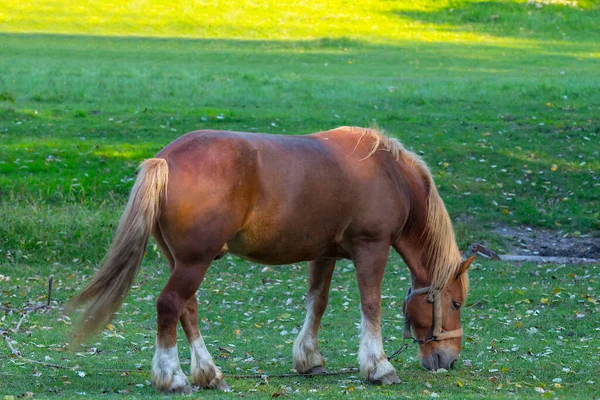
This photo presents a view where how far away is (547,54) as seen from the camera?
3059 centimetres

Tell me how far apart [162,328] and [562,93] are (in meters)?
17.9

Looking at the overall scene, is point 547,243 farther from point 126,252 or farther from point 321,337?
point 126,252

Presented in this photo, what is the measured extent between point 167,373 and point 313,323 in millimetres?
1719

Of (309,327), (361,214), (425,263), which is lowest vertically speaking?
(309,327)

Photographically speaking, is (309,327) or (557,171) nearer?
(309,327)

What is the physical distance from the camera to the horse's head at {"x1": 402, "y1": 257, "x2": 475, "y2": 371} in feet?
A: 26.5

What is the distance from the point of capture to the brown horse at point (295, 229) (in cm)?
698

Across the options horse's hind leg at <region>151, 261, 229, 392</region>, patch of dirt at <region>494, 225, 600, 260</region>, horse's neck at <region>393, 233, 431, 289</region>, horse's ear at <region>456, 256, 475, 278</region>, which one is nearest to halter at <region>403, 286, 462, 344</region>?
horse's neck at <region>393, 233, 431, 289</region>

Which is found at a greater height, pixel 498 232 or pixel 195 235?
pixel 195 235

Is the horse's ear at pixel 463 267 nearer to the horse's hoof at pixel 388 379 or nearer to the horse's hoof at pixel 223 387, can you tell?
the horse's hoof at pixel 388 379

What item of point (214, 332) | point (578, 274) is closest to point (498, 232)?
point (578, 274)

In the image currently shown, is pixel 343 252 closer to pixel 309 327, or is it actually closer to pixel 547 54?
pixel 309 327

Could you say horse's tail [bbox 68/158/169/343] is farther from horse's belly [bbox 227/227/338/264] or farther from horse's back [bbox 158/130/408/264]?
horse's belly [bbox 227/227/338/264]

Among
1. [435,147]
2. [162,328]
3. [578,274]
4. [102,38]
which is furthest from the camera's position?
[102,38]
